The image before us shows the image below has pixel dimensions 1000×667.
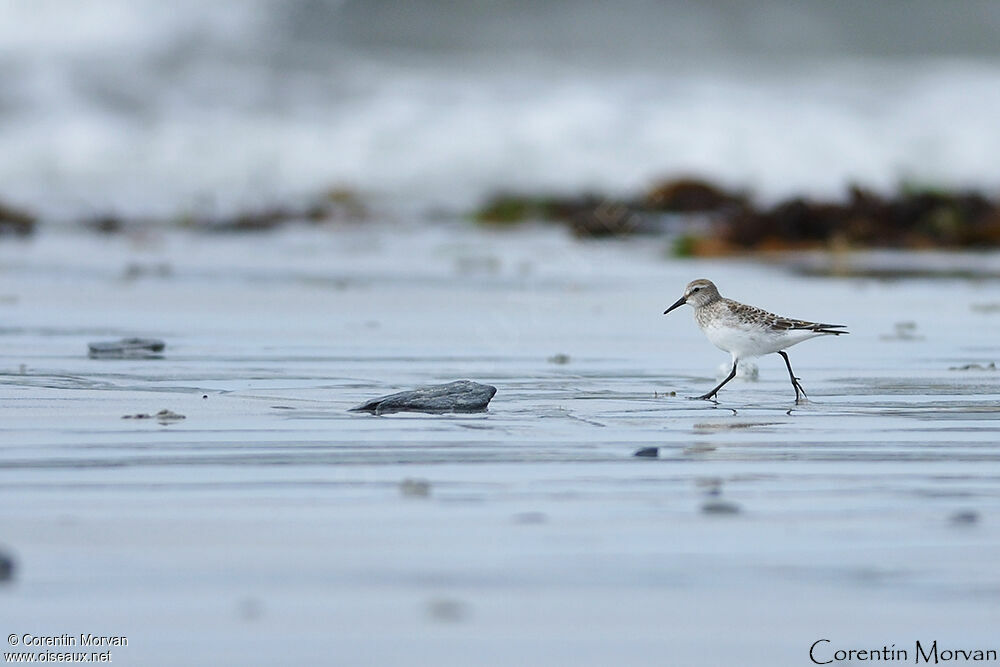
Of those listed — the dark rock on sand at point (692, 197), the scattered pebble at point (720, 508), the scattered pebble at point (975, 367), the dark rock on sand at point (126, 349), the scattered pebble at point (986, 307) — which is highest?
the dark rock on sand at point (692, 197)

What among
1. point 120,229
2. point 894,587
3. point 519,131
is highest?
point 519,131

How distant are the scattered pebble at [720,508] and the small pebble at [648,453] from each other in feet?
3.41

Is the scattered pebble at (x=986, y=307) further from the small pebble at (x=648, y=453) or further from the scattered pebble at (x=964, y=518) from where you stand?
the scattered pebble at (x=964, y=518)

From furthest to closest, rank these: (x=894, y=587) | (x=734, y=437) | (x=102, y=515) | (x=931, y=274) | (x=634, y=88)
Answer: (x=634, y=88) → (x=931, y=274) → (x=734, y=437) → (x=102, y=515) → (x=894, y=587)

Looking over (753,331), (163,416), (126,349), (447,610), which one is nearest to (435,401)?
(163,416)

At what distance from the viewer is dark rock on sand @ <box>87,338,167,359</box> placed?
11328mm

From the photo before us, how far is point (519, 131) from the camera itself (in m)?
44.9

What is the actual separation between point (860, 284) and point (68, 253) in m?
11.6

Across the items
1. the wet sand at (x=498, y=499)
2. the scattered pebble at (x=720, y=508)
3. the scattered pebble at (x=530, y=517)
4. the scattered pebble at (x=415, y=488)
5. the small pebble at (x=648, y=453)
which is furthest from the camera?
the small pebble at (x=648, y=453)

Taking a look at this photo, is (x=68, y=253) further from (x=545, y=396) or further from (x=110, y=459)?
(x=110, y=459)

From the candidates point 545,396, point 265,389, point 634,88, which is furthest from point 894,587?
point 634,88

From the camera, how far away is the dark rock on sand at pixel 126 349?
11328mm

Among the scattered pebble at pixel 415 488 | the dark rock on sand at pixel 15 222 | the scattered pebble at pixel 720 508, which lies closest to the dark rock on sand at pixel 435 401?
the scattered pebble at pixel 415 488

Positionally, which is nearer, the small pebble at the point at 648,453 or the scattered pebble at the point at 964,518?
the scattered pebble at the point at 964,518
